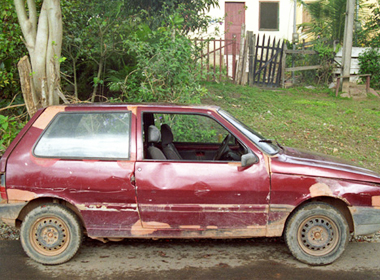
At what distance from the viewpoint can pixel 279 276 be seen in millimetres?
3947

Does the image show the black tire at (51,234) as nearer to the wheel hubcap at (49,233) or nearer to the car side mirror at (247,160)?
the wheel hubcap at (49,233)

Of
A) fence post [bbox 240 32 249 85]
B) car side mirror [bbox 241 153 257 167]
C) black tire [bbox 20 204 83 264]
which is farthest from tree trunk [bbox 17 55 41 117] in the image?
fence post [bbox 240 32 249 85]

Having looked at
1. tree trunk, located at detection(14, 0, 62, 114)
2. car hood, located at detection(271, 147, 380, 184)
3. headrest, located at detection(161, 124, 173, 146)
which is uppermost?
tree trunk, located at detection(14, 0, 62, 114)

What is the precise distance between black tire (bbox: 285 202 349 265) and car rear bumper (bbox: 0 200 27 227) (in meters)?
2.80

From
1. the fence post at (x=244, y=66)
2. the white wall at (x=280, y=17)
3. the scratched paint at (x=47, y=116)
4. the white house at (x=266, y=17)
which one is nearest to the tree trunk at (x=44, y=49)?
the scratched paint at (x=47, y=116)

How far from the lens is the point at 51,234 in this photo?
425cm

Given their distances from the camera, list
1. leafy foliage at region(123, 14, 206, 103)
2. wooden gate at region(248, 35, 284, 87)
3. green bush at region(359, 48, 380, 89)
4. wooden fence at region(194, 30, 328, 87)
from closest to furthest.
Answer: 1. leafy foliage at region(123, 14, 206, 103)
2. wooden fence at region(194, 30, 328, 87)
3. wooden gate at region(248, 35, 284, 87)
4. green bush at region(359, 48, 380, 89)

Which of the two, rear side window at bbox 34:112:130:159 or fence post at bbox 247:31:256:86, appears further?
fence post at bbox 247:31:256:86

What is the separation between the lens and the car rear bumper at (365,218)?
420 cm

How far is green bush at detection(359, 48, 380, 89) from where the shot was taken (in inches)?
565

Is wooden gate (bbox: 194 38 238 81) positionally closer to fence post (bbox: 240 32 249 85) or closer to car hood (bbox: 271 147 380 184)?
fence post (bbox: 240 32 249 85)

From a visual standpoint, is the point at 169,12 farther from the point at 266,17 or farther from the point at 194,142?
the point at 266,17

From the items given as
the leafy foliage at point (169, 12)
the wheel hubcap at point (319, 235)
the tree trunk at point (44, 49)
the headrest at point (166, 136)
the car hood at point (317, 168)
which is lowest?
the wheel hubcap at point (319, 235)

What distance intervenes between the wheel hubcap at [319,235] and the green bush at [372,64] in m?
11.6
